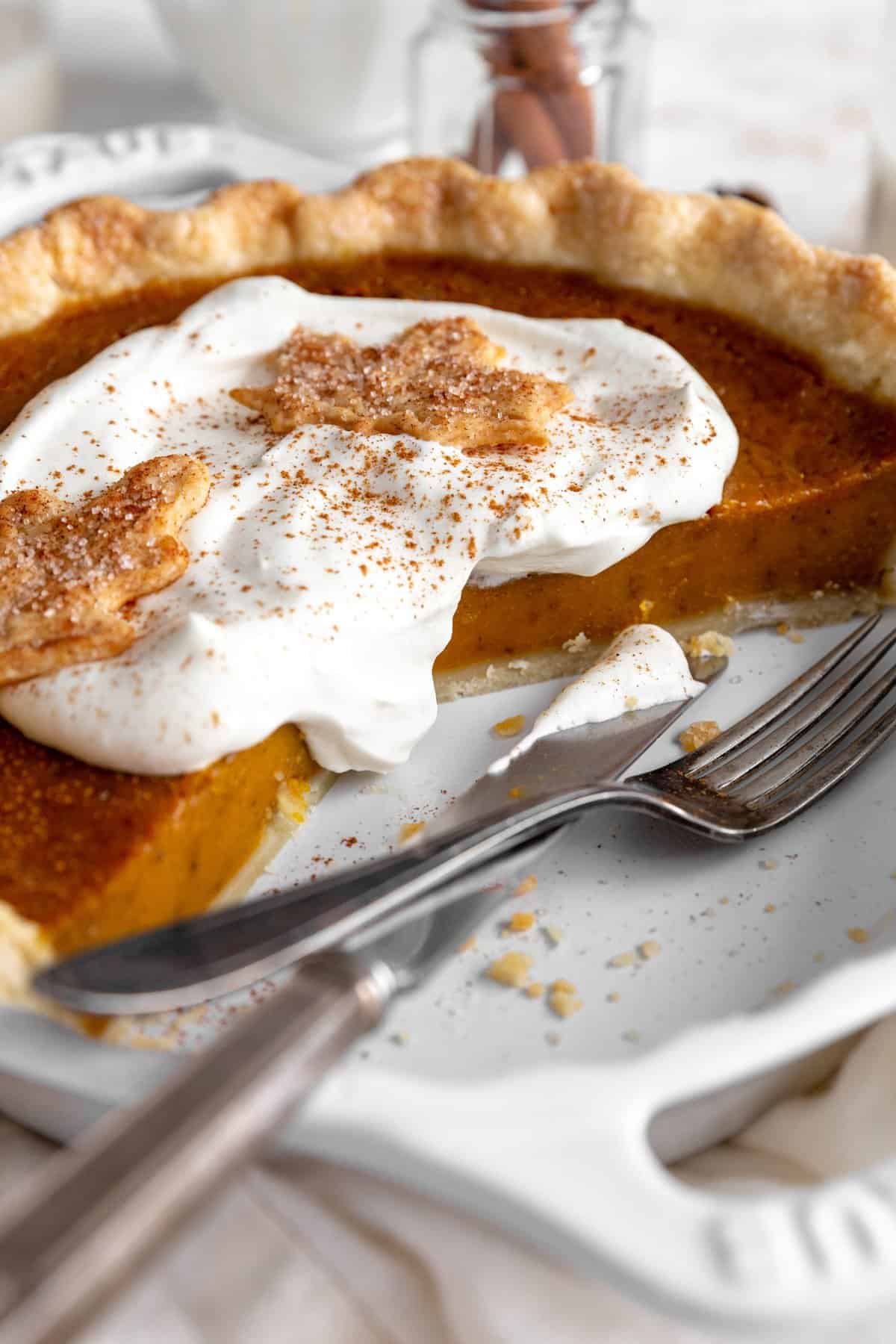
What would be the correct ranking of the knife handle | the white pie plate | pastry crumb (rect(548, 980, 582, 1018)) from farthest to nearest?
pastry crumb (rect(548, 980, 582, 1018)), the white pie plate, the knife handle

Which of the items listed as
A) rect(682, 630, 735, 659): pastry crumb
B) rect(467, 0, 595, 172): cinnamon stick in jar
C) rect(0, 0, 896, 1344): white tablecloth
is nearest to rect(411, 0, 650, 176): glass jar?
rect(467, 0, 595, 172): cinnamon stick in jar

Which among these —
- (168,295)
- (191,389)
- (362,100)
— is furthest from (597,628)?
(362,100)

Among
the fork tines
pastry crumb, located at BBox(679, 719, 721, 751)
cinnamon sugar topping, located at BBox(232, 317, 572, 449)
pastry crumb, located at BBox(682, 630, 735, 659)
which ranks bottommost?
pastry crumb, located at BBox(679, 719, 721, 751)

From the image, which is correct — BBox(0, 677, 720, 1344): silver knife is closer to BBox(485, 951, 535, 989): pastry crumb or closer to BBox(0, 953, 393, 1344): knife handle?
BBox(0, 953, 393, 1344): knife handle

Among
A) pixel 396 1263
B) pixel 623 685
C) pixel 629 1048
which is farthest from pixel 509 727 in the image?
pixel 396 1263

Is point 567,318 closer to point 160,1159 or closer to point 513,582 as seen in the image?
point 513,582

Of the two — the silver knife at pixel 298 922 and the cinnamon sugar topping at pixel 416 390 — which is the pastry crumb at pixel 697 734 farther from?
the cinnamon sugar topping at pixel 416 390

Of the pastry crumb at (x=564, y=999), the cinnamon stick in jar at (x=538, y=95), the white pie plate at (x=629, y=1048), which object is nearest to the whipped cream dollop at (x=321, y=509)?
the white pie plate at (x=629, y=1048)
